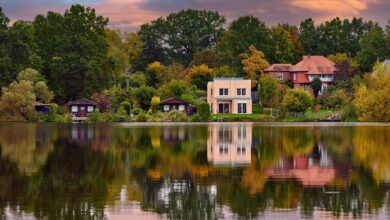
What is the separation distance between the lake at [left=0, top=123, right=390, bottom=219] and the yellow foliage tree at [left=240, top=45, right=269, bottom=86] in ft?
219

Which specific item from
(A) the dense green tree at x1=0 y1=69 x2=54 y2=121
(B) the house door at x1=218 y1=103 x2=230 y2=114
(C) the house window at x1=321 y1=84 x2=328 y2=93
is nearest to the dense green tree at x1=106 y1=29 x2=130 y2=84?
(B) the house door at x1=218 y1=103 x2=230 y2=114

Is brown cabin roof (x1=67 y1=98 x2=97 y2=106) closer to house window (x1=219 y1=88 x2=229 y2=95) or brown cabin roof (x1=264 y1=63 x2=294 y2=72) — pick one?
house window (x1=219 y1=88 x2=229 y2=95)

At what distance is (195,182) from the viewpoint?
2019 cm

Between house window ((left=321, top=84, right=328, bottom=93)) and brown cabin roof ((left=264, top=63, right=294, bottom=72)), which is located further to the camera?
brown cabin roof ((left=264, top=63, right=294, bottom=72))

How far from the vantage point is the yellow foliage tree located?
101m

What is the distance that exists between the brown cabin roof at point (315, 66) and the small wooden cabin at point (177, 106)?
75.3ft

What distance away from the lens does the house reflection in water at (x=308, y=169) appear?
819 inches

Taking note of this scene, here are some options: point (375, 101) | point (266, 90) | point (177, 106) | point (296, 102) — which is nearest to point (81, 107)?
point (177, 106)

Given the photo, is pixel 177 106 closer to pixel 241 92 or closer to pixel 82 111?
pixel 241 92

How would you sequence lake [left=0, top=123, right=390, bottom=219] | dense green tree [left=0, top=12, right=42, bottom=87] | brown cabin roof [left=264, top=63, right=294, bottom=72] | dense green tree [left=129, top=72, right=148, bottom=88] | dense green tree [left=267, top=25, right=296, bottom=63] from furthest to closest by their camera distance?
dense green tree [left=267, top=25, right=296, bottom=63]
brown cabin roof [left=264, top=63, right=294, bottom=72]
dense green tree [left=129, top=72, right=148, bottom=88]
dense green tree [left=0, top=12, right=42, bottom=87]
lake [left=0, top=123, right=390, bottom=219]

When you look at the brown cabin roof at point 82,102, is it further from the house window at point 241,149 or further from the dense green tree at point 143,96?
the house window at point 241,149

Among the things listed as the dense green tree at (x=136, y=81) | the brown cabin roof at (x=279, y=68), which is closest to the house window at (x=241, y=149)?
the dense green tree at (x=136, y=81)

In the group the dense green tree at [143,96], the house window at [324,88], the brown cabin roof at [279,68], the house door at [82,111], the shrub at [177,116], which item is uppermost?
the brown cabin roof at [279,68]

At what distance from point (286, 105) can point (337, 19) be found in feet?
190
